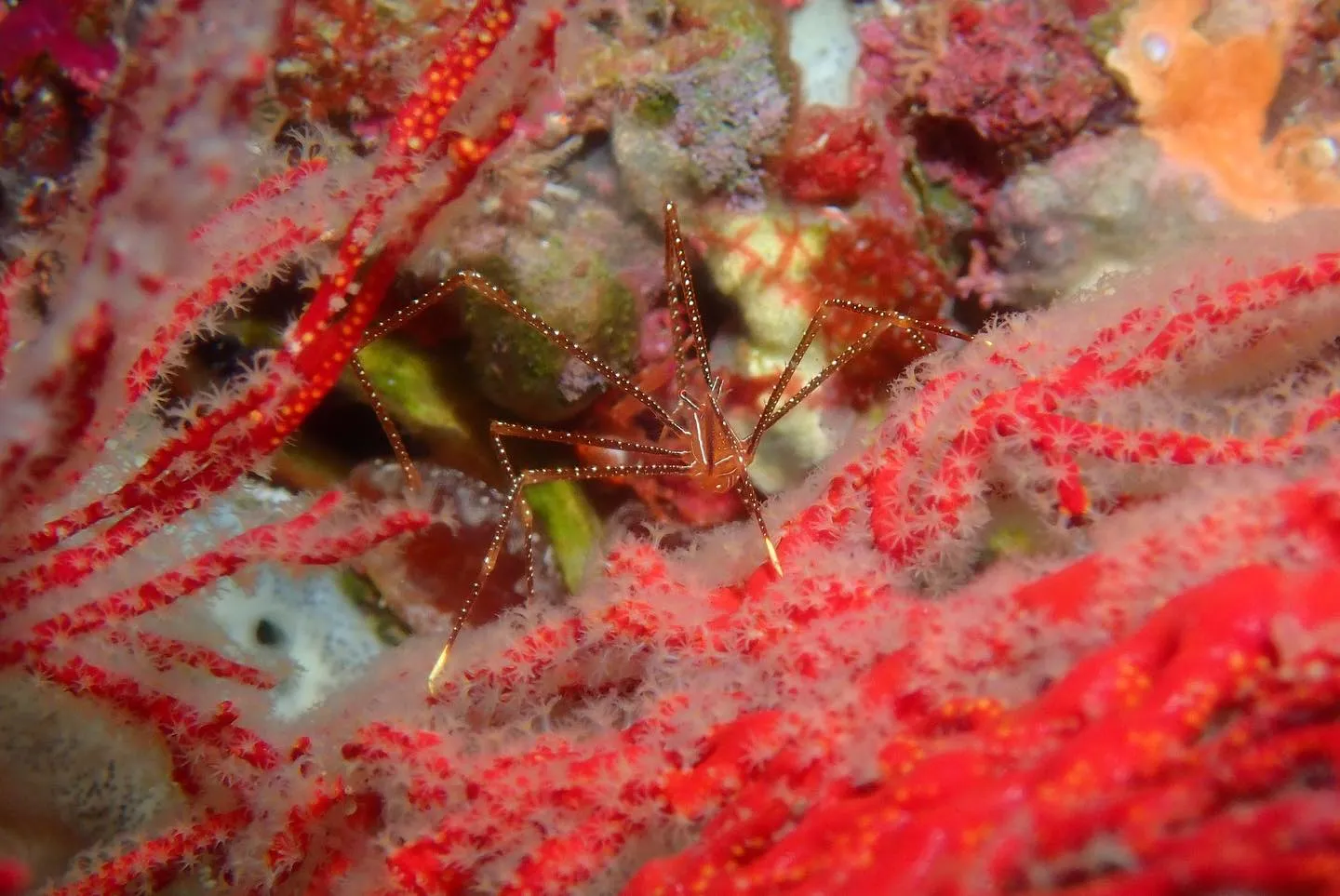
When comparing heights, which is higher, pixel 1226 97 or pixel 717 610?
pixel 1226 97

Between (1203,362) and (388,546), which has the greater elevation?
(388,546)

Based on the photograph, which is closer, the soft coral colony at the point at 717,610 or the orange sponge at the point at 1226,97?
the soft coral colony at the point at 717,610

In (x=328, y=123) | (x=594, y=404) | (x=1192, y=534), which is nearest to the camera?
(x=1192, y=534)

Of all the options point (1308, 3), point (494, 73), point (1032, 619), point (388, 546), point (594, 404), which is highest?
point (494, 73)

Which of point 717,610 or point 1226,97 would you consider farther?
point 1226,97

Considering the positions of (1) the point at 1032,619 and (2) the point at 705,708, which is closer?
(1) the point at 1032,619

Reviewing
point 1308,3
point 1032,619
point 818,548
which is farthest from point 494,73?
point 1308,3

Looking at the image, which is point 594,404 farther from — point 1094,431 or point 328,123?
point 1094,431

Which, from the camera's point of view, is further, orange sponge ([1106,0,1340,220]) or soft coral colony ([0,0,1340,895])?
A: orange sponge ([1106,0,1340,220])
